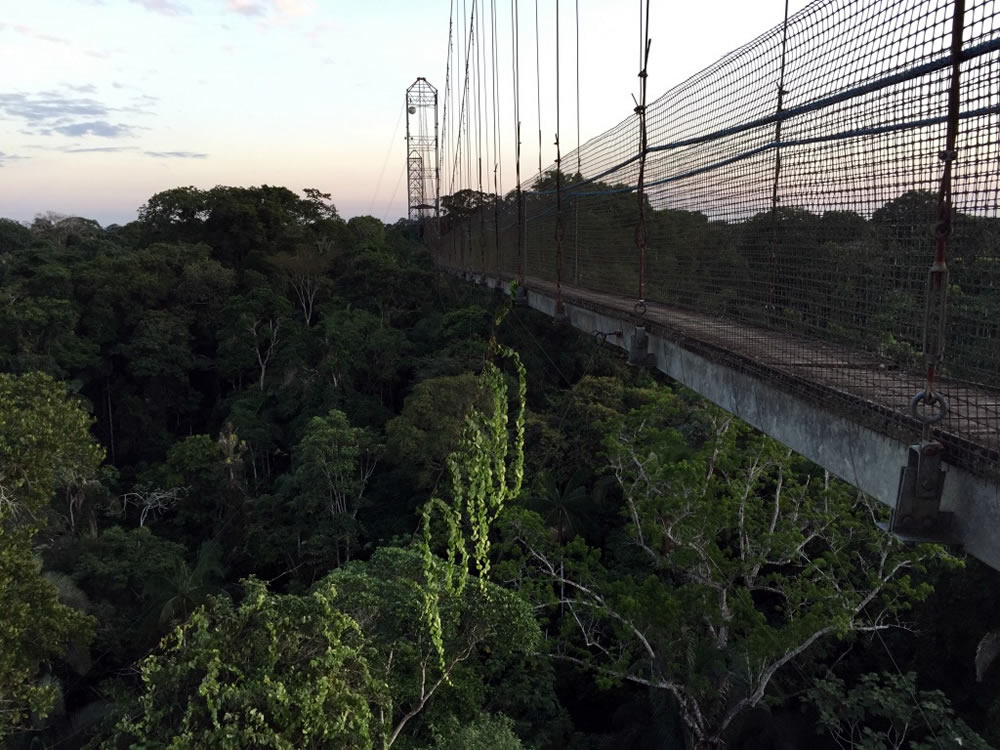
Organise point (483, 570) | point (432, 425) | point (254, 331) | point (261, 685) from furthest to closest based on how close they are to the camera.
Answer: point (254, 331), point (432, 425), point (261, 685), point (483, 570)

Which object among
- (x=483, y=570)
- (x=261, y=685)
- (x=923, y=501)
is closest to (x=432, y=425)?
(x=261, y=685)

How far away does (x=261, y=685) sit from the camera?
4.54 meters

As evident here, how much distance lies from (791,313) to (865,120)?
0.85 meters

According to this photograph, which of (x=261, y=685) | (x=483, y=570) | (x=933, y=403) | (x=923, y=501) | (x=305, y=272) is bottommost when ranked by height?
(x=261, y=685)

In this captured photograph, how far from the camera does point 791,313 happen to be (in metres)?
2.81

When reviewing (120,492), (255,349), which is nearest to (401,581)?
(120,492)

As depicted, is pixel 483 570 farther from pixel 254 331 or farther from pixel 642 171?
pixel 254 331

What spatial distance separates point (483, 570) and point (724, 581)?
373 centimetres

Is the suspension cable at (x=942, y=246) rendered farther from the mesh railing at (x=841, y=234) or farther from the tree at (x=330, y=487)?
the tree at (x=330, y=487)

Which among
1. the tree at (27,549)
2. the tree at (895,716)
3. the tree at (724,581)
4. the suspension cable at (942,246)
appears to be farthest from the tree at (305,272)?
the suspension cable at (942,246)

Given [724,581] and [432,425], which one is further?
[432,425]

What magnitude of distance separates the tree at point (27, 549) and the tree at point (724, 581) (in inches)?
176

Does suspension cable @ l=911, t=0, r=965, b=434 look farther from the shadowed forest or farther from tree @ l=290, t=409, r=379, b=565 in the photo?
tree @ l=290, t=409, r=379, b=565

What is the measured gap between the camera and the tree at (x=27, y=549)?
6.12 m
